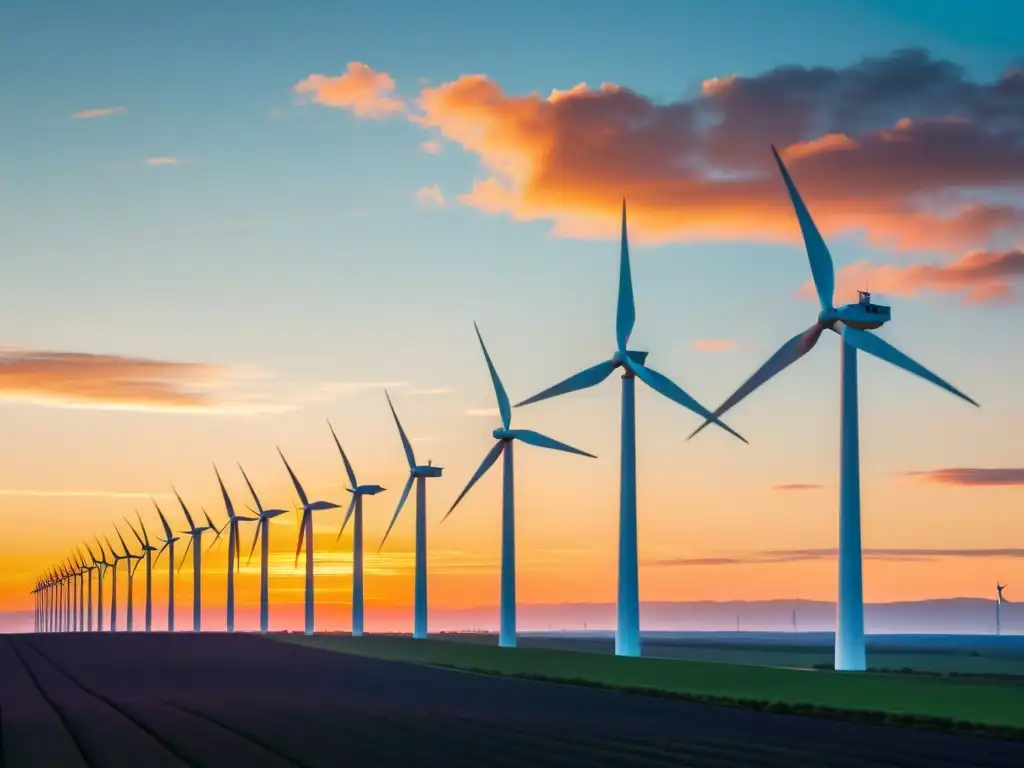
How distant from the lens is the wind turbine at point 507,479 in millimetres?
115625

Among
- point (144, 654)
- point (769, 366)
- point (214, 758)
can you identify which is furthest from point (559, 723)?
point (144, 654)

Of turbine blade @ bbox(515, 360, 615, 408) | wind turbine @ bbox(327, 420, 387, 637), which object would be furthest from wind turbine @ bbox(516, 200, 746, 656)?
wind turbine @ bbox(327, 420, 387, 637)

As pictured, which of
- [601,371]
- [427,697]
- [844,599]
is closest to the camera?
[427,697]

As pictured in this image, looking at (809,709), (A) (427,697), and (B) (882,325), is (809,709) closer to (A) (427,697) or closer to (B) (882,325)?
(A) (427,697)

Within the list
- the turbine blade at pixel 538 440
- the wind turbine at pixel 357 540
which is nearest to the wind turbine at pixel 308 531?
the wind turbine at pixel 357 540

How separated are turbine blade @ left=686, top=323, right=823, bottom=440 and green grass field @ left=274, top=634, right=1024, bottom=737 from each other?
14496 mm

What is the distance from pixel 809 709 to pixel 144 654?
80.7m

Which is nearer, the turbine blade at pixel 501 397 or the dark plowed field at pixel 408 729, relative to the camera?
the dark plowed field at pixel 408 729

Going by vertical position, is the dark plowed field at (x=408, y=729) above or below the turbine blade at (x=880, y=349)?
below

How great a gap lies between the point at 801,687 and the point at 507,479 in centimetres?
5556

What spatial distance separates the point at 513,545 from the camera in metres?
116

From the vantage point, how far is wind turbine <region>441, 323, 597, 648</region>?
116 meters

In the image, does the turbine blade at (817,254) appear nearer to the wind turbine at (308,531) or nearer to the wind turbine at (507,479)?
the wind turbine at (507,479)

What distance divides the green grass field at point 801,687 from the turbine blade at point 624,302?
68.7ft
